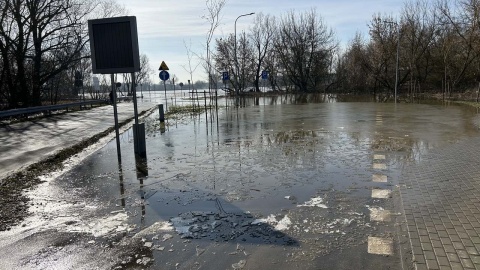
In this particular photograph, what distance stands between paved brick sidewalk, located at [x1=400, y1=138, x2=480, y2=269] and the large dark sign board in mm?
7065

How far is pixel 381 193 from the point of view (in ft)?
20.9

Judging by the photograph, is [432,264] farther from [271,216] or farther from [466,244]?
[271,216]

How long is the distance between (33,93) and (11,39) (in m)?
4.21

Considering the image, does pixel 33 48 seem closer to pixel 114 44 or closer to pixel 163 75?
pixel 163 75

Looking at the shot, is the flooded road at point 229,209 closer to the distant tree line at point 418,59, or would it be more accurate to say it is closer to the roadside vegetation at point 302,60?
the roadside vegetation at point 302,60


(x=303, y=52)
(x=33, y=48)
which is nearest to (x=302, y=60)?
(x=303, y=52)

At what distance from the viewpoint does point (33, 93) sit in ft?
95.0

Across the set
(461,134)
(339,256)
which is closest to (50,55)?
(461,134)

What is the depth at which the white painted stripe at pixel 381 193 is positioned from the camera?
20.3ft

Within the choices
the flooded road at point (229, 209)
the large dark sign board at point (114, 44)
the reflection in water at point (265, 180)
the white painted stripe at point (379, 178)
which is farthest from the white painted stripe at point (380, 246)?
the large dark sign board at point (114, 44)

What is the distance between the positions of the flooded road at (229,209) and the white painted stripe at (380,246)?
0.6 inches

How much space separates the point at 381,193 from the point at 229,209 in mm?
2633

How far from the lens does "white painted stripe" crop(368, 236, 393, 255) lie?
14.0 ft

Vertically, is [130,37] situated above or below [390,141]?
above
